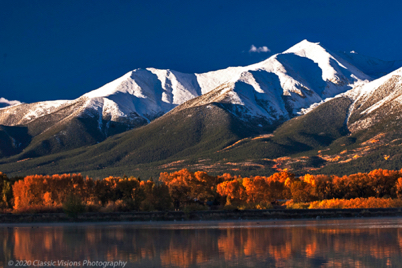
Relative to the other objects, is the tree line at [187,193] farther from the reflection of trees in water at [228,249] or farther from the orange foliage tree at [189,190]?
the reflection of trees in water at [228,249]

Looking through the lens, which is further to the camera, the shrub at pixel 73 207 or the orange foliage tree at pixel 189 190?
the orange foliage tree at pixel 189 190

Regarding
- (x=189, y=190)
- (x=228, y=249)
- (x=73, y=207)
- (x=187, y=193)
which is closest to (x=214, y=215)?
(x=73, y=207)

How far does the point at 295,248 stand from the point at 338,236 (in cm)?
1169

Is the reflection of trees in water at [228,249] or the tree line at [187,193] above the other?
the tree line at [187,193]

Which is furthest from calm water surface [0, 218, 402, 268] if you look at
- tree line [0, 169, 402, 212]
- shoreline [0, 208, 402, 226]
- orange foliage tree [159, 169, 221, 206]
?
orange foliage tree [159, 169, 221, 206]

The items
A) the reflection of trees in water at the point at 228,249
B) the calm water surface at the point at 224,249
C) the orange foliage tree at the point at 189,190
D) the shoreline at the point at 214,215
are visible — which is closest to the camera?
the calm water surface at the point at 224,249

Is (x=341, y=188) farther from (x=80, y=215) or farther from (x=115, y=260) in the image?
(x=115, y=260)

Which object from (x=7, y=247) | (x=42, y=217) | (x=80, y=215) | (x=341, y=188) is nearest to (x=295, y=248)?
(x=7, y=247)

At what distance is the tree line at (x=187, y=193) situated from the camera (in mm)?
109062

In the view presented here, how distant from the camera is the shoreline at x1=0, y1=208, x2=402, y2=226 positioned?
91.2 meters

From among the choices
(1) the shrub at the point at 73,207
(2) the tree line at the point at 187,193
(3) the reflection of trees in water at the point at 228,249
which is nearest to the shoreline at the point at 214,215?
(1) the shrub at the point at 73,207

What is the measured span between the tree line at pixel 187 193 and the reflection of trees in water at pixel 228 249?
40.8 m

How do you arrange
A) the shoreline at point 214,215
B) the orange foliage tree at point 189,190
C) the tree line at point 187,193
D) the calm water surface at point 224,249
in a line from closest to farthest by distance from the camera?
the calm water surface at point 224,249 < the shoreline at point 214,215 < the tree line at point 187,193 < the orange foliage tree at point 189,190

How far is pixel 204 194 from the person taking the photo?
130 metres
